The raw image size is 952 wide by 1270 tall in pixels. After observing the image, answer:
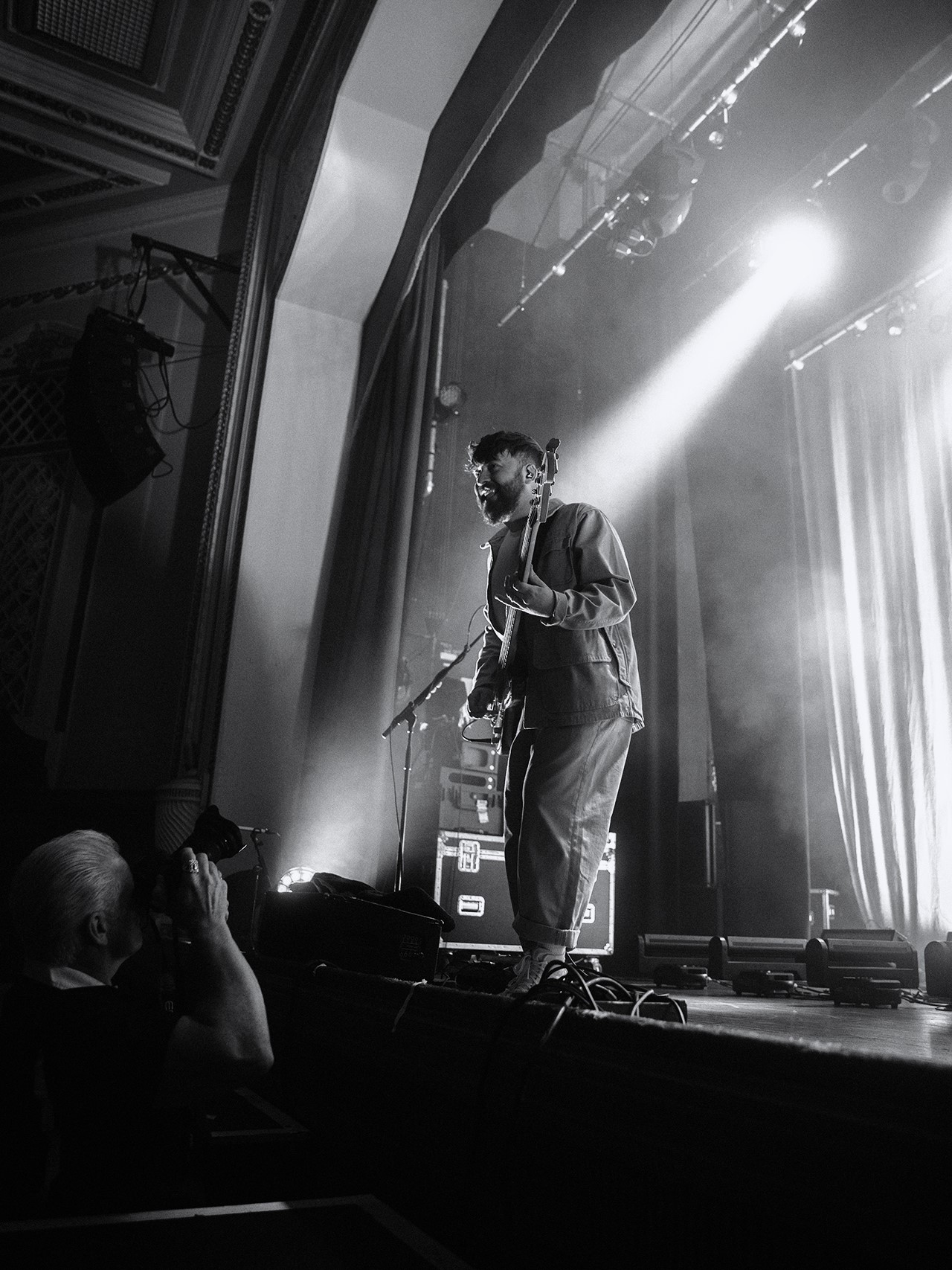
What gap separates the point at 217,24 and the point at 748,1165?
5.14 metres

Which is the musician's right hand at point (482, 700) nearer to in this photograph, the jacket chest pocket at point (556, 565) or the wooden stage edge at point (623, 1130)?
the jacket chest pocket at point (556, 565)

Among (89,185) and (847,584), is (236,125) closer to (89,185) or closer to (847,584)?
(89,185)

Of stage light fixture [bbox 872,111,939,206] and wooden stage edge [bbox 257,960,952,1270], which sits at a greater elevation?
stage light fixture [bbox 872,111,939,206]

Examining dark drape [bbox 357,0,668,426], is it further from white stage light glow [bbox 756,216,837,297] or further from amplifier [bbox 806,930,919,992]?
amplifier [bbox 806,930,919,992]

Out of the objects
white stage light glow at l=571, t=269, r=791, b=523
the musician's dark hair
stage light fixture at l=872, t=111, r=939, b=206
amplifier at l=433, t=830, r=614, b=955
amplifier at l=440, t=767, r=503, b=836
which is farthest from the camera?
white stage light glow at l=571, t=269, r=791, b=523

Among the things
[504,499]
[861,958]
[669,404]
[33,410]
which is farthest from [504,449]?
[669,404]

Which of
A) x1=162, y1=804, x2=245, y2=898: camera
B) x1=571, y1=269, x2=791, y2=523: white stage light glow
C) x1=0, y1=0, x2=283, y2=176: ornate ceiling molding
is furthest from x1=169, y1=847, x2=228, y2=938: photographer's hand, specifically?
x1=571, y1=269, x2=791, y2=523: white stage light glow

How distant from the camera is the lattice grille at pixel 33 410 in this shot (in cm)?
517

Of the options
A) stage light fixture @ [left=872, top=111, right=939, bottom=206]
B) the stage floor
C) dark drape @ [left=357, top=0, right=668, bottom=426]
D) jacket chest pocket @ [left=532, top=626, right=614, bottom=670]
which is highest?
stage light fixture @ [left=872, top=111, right=939, bottom=206]

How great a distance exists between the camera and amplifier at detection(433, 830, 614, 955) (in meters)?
3.67

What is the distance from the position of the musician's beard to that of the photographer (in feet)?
4.40

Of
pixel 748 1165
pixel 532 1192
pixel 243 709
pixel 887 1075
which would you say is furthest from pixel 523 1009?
pixel 243 709

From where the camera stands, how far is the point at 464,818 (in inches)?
163

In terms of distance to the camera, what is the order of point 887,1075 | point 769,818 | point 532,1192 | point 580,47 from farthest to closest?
1. point 769,818
2. point 580,47
3. point 532,1192
4. point 887,1075
